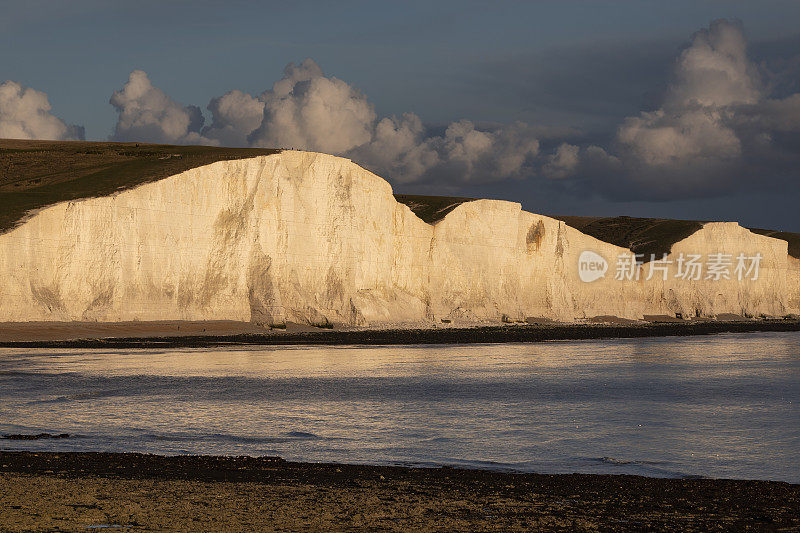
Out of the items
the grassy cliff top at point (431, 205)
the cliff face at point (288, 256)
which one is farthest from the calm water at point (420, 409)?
the grassy cliff top at point (431, 205)

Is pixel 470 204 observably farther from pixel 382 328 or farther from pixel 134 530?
pixel 134 530

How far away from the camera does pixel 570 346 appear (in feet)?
169

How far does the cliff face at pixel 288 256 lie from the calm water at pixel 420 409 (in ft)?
43.9

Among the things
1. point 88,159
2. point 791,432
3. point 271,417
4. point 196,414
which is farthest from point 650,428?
point 88,159

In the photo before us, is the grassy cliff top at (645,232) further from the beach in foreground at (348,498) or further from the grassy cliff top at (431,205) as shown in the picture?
the beach in foreground at (348,498)

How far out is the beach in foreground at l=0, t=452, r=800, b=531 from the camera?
33.4 feet

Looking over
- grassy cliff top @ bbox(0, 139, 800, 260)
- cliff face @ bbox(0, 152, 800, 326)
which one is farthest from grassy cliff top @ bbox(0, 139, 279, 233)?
cliff face @ bbox(0, 152, 800, 326)

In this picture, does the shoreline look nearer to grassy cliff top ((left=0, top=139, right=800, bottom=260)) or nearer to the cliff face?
the cliff face

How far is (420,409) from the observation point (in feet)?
71.9

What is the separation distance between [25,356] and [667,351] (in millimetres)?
33951

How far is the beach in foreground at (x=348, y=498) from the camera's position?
33.4 ft

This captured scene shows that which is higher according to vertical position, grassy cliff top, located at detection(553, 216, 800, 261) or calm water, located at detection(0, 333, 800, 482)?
grassy cliff top, located at detection(553, 216, 800, 261)

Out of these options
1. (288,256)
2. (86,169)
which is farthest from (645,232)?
(86,169)

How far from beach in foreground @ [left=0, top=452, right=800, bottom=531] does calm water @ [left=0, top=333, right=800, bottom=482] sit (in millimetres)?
1222
